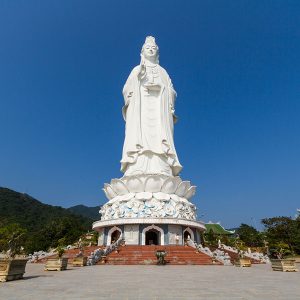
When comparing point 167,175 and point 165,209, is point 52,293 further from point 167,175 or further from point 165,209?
point 167,175

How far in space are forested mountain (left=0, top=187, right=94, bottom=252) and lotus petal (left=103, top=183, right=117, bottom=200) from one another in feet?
23.9

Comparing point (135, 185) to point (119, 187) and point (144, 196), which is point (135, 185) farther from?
point (119, 187)

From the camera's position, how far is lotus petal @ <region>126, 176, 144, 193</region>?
2628 centimetres

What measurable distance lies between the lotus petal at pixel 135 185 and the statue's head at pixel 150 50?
48.1 feet

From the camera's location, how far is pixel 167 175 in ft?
88.5

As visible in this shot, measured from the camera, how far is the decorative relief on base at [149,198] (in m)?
24.8

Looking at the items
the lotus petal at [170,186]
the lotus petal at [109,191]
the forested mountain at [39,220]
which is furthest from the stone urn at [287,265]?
the forested mountain at [39,220]

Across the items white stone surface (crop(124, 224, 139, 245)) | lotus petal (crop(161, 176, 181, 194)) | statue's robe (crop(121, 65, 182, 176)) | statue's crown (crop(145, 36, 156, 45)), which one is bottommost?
white stone surface (crop(124, 224, 139, 245))

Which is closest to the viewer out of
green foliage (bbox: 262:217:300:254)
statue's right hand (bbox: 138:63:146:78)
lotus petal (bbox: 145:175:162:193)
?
lotus petal (bbox: 145:175:162:193)

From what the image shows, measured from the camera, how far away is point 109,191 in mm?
28312

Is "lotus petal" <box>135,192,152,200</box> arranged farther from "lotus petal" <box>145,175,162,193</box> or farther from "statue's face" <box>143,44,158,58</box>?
"statue's face" <box>143,44,158,58</box>

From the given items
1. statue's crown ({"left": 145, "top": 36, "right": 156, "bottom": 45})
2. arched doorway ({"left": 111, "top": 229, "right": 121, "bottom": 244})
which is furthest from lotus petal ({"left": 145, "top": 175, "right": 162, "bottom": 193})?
statue's crown ({"left": 145, "top": 36, "right": 156, "bottom": 45})

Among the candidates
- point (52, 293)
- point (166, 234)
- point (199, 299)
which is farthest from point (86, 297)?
point (166, 234)

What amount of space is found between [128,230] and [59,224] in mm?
24922
